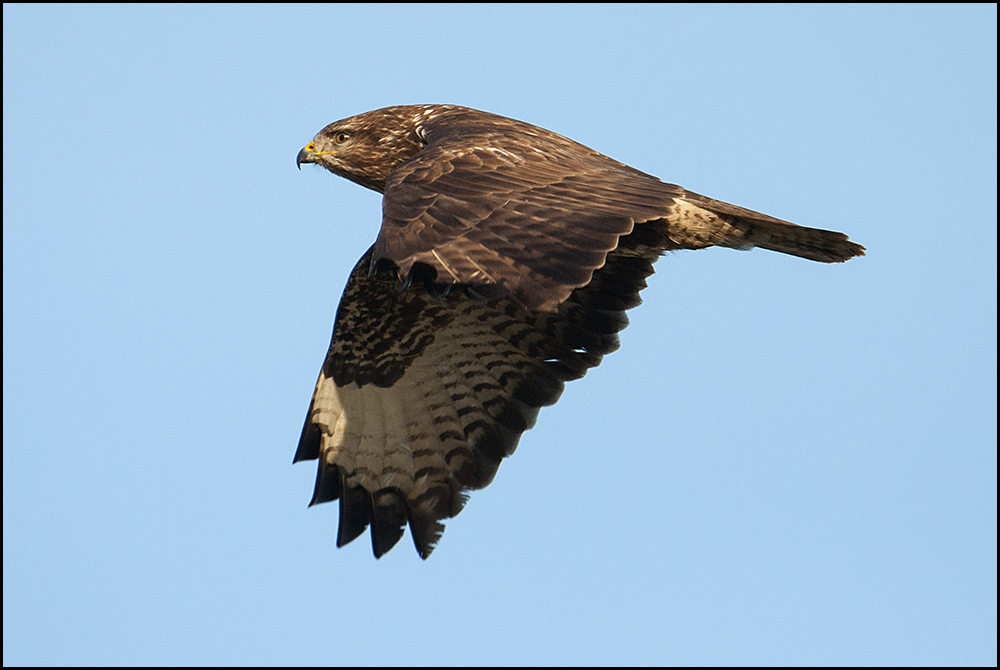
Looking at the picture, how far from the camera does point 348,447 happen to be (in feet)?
23.5

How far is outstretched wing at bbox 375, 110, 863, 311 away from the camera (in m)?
4.35

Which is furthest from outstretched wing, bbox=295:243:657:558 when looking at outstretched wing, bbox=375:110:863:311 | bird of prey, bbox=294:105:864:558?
outstretched wing, bbox=375:110:863:311

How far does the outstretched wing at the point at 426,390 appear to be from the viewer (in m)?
6.89

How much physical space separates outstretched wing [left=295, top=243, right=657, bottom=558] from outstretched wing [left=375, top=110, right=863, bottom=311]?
0.96 metres

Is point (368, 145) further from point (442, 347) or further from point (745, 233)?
point (745, 233)

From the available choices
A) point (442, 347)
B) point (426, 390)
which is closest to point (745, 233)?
point (442, 347)

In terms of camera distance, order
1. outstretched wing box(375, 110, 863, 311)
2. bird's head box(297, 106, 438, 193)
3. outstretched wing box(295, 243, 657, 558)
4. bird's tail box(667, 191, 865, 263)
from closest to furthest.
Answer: outstretched wing box(375, 110, 863, 311)
bird's tail box(667, 191, 865, 263)
outstretched wing box(295, 243, 657, 558)
bird's head box(297, 106, 438, 193)

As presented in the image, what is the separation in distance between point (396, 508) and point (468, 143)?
2240mm

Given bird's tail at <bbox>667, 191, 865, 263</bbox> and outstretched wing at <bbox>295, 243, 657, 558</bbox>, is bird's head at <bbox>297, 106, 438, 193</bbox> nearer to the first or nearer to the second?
outstretched wing at <bbox>295, 243, 657, 558</bbox>

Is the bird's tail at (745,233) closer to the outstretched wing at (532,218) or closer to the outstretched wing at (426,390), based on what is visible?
the outstretched wing at (532,218)

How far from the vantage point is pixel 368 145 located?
7.32 meters

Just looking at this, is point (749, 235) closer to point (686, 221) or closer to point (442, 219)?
point (686, 221)

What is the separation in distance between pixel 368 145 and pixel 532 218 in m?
2.88

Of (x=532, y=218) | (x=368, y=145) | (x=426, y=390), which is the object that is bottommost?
(x=426, y=390)
